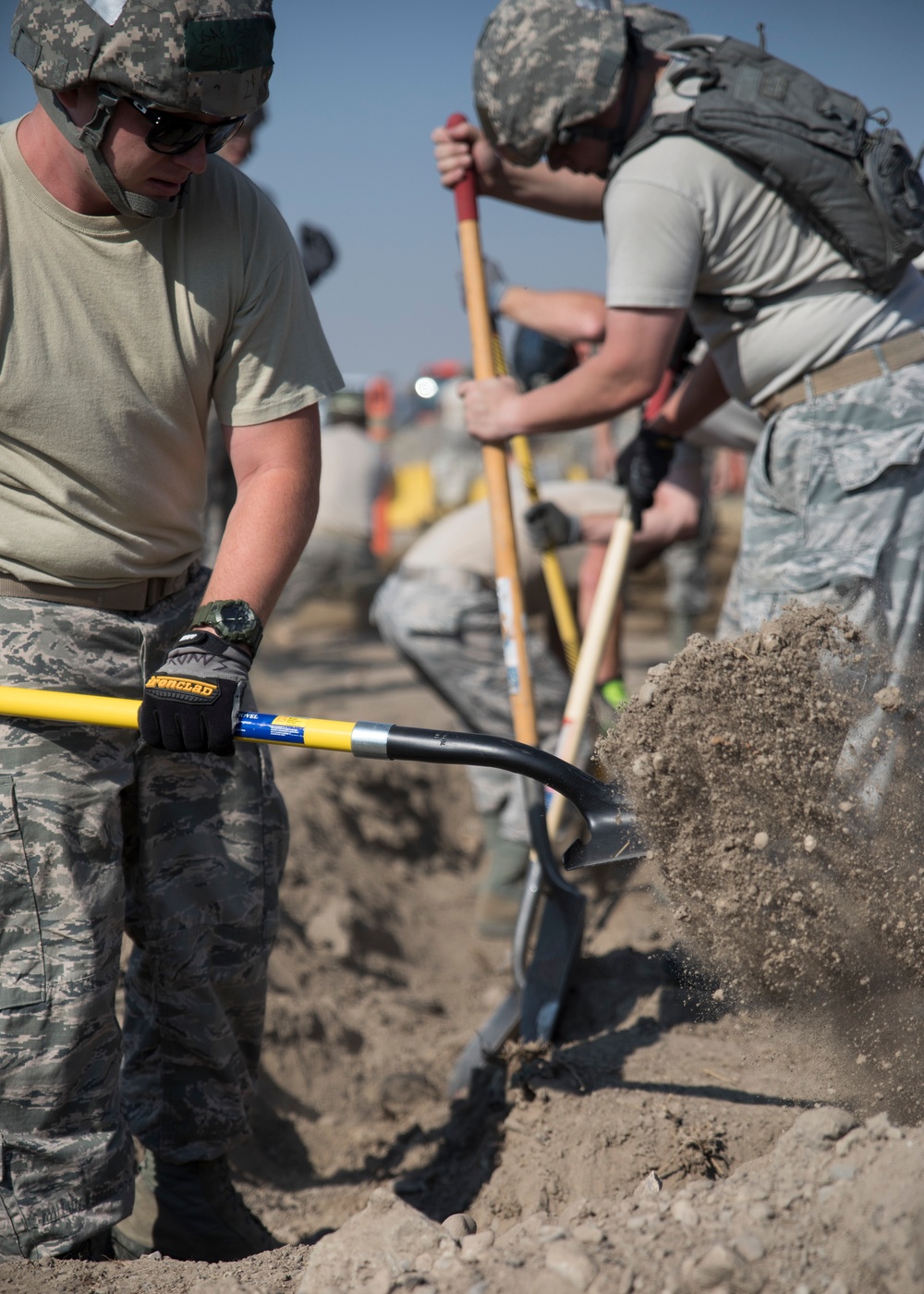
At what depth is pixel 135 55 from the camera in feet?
5.98

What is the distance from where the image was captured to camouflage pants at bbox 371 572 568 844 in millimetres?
4176

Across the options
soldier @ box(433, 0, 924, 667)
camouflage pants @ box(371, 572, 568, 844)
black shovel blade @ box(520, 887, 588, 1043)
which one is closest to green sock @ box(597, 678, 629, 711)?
camouflage pants @ box(371, 572, 568, 844)

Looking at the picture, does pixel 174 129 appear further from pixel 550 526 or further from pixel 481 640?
pixel 481 640

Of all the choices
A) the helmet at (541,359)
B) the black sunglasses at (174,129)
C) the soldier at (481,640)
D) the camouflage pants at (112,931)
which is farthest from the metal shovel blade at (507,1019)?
the black sunglasses at (174,129)

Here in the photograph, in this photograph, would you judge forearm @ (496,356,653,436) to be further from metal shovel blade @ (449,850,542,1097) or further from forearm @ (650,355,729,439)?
metal shovel blade @ (449,850,542,1097)

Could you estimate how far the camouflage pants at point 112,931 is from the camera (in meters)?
1.98

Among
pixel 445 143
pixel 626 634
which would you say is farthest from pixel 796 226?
pixel 626 634

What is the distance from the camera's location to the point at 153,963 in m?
2.32

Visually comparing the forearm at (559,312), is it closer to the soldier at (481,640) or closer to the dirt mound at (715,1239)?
the soldier at (481,640)

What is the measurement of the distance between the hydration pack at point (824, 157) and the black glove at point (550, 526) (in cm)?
144

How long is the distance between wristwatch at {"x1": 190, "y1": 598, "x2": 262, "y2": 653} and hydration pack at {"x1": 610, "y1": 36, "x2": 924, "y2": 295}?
1.53 meters

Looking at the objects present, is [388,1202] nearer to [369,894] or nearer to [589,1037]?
[589,1037]

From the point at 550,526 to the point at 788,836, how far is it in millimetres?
2087

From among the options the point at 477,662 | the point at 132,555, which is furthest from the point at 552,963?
the point at 132,555
